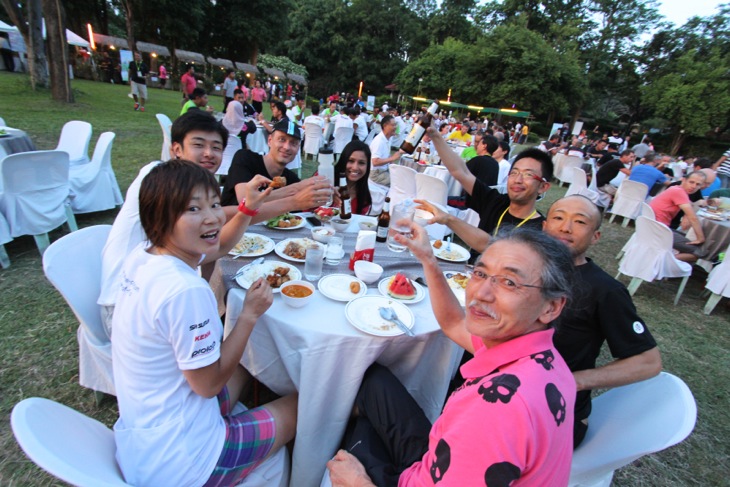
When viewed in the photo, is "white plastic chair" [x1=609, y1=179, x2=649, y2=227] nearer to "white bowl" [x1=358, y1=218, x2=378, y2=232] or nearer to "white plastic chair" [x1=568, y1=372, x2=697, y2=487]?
"white bowl" [x1=358, y1=218, x2=378, y2=232]

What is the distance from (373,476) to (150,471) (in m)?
0.91

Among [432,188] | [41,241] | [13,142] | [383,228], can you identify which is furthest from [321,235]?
[13,142]

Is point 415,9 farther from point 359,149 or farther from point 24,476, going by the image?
point 24,476

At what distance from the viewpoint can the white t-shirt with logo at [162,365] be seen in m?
1.23

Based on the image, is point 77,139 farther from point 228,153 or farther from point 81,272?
point 81,272

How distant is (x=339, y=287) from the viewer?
204 cm

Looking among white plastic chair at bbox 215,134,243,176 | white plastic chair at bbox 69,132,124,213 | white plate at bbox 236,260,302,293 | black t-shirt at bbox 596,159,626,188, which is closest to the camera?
white plate at bbox 236,260,302,293

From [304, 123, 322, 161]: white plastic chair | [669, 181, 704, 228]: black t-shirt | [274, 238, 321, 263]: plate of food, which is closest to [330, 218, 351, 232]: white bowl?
[274, 238, 321, 263]: plate of food

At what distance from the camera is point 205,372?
1.31 m

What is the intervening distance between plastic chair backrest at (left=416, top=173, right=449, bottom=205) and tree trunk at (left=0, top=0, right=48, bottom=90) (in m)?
14.8

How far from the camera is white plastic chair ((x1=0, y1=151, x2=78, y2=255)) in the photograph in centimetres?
347

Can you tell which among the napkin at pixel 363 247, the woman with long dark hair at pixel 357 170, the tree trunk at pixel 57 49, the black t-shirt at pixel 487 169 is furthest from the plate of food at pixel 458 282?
the tree trunk at pixel 57 49

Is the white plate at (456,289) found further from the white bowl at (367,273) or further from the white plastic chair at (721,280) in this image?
the white plastic chair at (721,280)

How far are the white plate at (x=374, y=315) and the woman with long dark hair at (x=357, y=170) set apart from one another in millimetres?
2275
